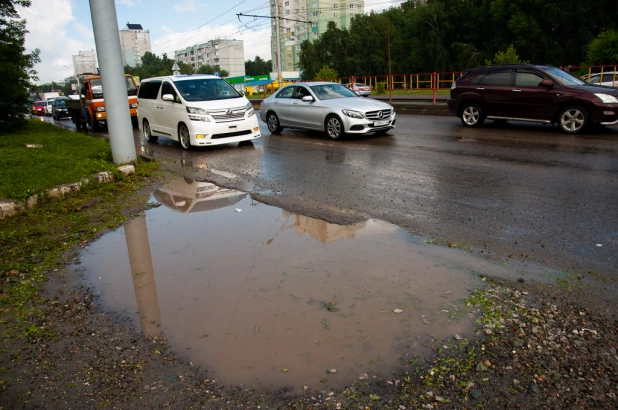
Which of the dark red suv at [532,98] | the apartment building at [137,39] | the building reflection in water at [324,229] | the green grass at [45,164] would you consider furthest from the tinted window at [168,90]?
the apartment building at [137,39]

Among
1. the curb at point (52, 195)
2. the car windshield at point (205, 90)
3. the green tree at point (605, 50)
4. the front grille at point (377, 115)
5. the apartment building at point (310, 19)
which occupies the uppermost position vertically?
the apartment building at point (310, 19)

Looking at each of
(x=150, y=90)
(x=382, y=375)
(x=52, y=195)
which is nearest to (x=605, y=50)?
(x=150, y=90)

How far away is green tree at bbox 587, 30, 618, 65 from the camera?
115 ft

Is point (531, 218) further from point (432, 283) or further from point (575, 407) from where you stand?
point (575, 407)

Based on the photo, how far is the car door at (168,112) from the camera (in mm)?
12852

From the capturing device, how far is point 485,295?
→ 3.90m

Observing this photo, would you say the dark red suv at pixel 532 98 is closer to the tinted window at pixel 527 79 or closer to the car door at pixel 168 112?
the tinted window at pixel 527 79

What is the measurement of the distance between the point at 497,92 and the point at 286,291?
11732 millimetres

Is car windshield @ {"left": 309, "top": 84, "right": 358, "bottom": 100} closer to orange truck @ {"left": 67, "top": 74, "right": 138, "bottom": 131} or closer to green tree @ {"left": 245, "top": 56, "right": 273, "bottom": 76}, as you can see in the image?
orange truck @ {"left": 67, "top": 74, "right": 138, "bottom": 131}

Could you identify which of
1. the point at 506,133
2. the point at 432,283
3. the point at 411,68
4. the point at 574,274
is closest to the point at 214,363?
the point at 432,283

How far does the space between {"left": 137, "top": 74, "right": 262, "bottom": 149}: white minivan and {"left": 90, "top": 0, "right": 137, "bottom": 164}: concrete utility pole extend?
8.79 feet

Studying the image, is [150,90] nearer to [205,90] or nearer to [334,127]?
[205,90]

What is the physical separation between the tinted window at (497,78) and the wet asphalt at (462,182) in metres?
1.35

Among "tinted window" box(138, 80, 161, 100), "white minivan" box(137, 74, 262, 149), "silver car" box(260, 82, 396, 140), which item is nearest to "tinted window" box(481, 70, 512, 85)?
"silver car" box(260, 82, 396, 140)
